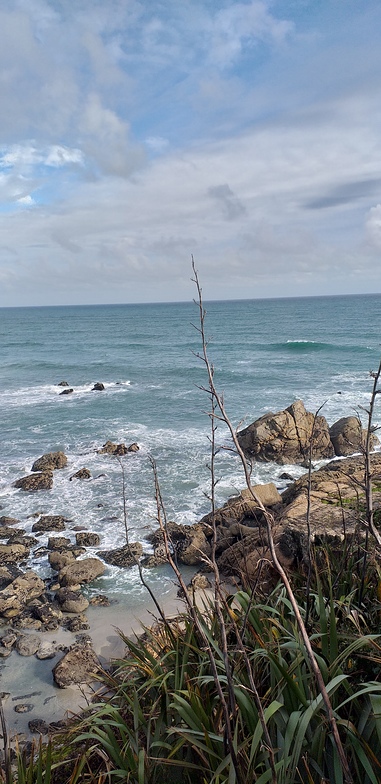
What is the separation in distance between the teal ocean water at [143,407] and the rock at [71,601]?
51 cm

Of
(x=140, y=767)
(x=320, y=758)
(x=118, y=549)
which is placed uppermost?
(x=320, y=758)

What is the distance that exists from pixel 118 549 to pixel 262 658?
894cm

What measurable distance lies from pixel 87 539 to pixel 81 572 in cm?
161

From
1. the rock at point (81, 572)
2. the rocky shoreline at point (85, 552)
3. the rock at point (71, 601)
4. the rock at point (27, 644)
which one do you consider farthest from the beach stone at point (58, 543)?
the rock at point (27, 644)

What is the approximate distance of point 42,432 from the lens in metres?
22.0

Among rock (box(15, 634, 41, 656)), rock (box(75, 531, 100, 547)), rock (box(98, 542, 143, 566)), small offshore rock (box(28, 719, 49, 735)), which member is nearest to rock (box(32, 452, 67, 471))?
rock (box(75, 531, 100, 547))

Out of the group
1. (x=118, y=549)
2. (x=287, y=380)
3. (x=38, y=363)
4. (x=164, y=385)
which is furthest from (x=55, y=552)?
(x=38, y=363)

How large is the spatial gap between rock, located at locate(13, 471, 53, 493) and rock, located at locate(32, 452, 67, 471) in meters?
0.94

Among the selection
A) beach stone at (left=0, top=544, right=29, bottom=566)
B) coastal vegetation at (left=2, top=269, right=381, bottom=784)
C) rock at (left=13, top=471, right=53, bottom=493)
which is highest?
coastal vegetation at (left=2, top=269, right=381, bottom=784)

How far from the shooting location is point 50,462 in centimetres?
1741

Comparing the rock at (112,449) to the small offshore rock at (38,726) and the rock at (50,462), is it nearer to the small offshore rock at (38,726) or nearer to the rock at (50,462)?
the rock at (50,462)

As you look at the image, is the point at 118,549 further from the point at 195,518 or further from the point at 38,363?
the point at 38,363

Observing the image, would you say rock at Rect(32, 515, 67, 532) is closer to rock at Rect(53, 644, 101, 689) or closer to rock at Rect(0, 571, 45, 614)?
rock at Rect(0, 571, 45, 614)

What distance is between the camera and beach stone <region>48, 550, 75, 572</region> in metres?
11.0
